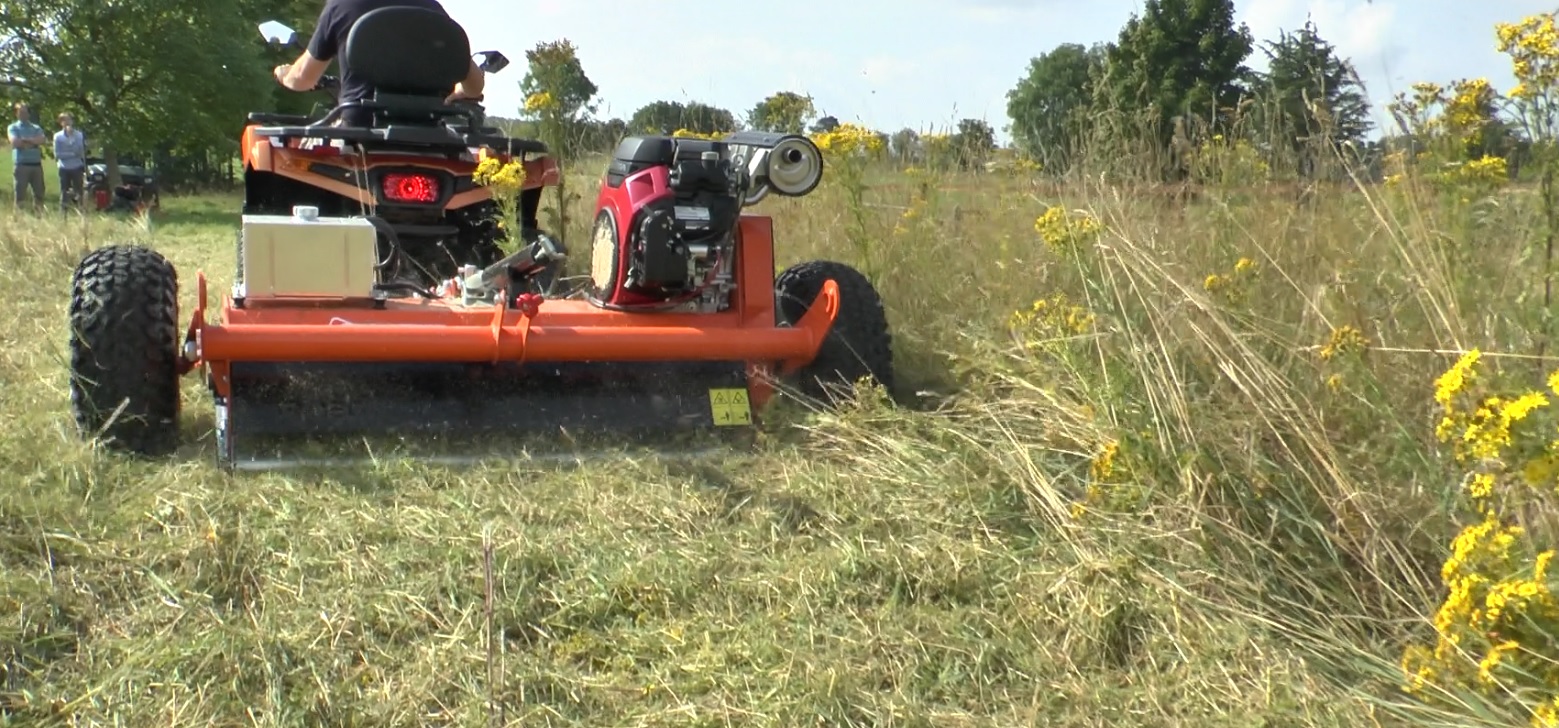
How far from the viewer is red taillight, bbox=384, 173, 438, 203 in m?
5.07

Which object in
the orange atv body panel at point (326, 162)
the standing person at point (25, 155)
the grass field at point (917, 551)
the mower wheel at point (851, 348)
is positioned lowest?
the grass field at point (917, 551)

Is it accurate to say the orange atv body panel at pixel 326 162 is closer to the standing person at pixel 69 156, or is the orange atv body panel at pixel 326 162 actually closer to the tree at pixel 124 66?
the standing person at pixel 69 156

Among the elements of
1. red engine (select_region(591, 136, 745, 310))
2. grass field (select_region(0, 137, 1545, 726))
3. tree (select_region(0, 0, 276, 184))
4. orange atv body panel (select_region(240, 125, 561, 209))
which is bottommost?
grass field (select_region(0, 137, 1545, 726))

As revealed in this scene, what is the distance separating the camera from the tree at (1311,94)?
14.2ft

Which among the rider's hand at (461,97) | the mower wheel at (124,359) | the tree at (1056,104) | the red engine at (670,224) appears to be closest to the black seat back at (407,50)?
the rider's hand at (461,97)

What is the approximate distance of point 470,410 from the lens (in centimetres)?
417

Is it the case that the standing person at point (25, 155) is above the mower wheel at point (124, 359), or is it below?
above

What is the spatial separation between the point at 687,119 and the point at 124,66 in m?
18.7

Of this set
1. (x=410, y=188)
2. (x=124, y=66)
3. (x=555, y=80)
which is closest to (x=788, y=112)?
(x=555, y=80)

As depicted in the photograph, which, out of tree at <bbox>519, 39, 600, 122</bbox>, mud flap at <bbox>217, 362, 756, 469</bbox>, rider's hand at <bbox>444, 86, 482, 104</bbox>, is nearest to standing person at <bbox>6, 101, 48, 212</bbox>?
tree at <bbox>519, 39, 600, 122</bbox>

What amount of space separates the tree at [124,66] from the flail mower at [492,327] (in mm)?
21226

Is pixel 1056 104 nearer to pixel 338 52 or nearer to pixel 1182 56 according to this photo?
pixel 1182 56

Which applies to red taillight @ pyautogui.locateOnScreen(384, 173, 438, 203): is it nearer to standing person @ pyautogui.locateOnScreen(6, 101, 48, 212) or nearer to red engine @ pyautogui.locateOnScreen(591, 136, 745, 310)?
red engine @ pyautogui.locateOnScreen(591, 136, 745, 310)

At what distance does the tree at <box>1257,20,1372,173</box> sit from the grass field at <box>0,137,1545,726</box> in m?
0.40
